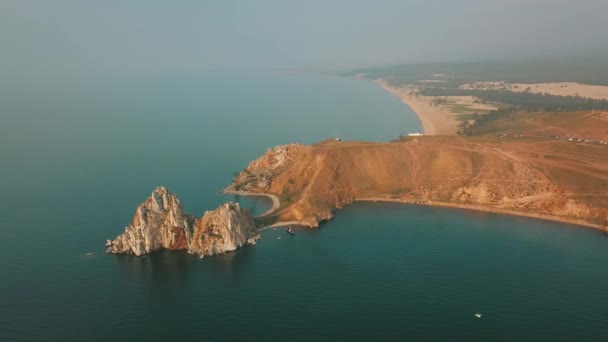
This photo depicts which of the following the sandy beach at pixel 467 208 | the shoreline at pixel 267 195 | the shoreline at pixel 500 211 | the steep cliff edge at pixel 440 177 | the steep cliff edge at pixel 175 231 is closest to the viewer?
the steep cliff edge at pixel 175 231

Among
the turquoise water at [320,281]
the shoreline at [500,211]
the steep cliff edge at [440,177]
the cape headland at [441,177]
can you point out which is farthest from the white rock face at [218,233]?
the shoreline at [500,211]

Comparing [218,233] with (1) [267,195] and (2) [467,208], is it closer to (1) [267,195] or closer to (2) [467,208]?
(1) [267,195]

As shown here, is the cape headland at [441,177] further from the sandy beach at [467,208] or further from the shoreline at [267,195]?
the shoreline at [267,195]

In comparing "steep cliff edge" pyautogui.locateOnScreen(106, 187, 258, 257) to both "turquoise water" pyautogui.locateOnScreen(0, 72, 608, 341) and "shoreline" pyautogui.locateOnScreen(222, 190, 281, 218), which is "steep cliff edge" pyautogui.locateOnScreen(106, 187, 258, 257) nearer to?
"turquoise water" pyautogui.locateOnScreen(0, 72, 608, 341)

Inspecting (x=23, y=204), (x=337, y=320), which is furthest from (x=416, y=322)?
(x=23, y=204)

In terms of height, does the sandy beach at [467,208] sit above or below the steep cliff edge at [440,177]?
below
